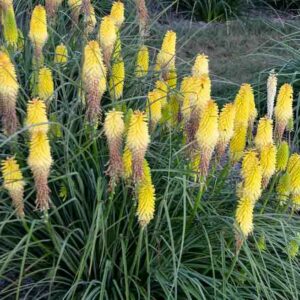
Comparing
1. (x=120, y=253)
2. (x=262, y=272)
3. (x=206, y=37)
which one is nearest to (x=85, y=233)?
(x=120, y=253)

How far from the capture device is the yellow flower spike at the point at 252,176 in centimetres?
263

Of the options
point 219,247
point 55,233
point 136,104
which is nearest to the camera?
point 55,233

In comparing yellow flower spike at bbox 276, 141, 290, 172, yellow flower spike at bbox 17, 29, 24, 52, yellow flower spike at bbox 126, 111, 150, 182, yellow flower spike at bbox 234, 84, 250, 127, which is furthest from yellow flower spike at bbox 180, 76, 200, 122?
yellow flower spike at bbox 17, 29, 24, 52

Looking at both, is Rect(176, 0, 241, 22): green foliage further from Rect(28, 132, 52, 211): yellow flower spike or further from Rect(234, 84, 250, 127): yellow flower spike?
Rect(28, 132, 52, 211): yellow flower spike

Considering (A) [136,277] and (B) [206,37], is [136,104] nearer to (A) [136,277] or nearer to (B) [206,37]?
(A) [136,277]

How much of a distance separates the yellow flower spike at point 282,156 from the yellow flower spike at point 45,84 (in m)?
1.03

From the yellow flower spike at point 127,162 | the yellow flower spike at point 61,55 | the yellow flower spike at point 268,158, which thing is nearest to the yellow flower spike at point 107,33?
the yellow flower spike at point 61,55

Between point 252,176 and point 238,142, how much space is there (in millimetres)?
317

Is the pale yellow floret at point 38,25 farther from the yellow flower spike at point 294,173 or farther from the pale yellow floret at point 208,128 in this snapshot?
the yellow flower spike at point 294,173

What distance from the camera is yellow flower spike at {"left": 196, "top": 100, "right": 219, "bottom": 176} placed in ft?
8.27

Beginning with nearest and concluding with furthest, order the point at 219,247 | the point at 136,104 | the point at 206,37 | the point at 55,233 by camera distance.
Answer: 1. the point at 55,233
2. the point at 219,247
3. the point at 136,104
4. the point at 206,37

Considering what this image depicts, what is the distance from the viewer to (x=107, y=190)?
276 cm

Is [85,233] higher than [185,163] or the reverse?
the reverse

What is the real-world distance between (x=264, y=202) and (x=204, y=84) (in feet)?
2.49
